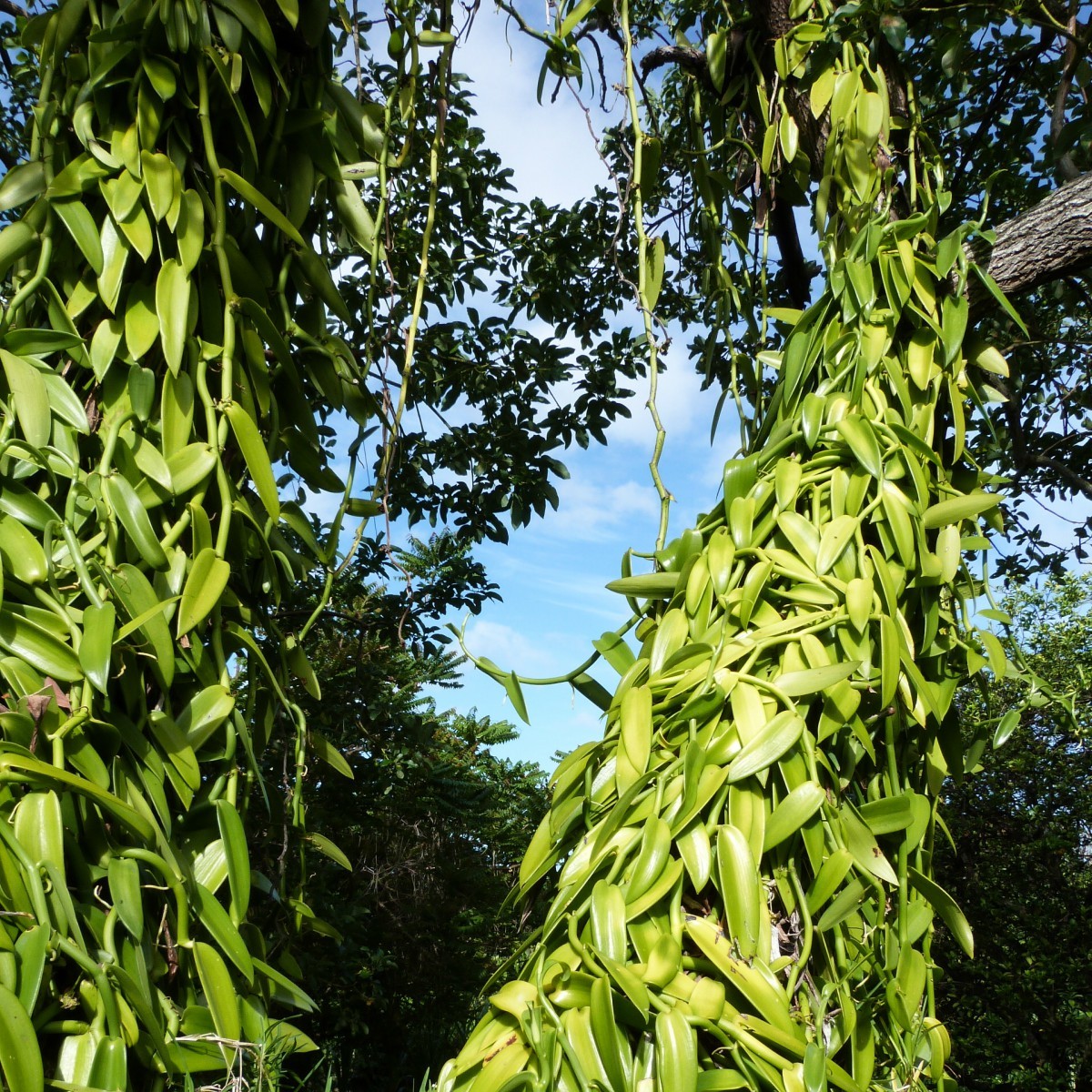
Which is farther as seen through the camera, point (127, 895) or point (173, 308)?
point (173, 308)

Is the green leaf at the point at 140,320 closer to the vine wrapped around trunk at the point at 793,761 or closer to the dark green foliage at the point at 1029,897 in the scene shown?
the vine wrapped around trunk at the point at 793,761

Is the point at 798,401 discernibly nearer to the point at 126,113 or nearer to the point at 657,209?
the point at 126,113

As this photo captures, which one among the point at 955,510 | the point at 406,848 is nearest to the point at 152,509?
the point at 955,510

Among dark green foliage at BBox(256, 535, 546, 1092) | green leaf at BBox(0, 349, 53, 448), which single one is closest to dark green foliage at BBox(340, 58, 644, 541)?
dark green foliage at BBox(256, 535, 546, 1092)

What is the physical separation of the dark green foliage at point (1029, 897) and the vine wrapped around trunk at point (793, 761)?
2.46 metres

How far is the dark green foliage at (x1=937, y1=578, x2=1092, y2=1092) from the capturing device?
3074 mm

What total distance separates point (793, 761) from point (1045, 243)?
0.71 metres

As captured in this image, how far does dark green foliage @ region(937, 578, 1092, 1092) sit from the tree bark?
2257 mm

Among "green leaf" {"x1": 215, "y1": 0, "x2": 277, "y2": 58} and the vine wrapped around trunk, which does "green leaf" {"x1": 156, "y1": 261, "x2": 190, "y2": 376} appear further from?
the vine wrapped around trunk

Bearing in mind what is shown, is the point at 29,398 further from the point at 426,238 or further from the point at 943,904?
the point at 943,904

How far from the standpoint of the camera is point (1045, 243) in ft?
3.36

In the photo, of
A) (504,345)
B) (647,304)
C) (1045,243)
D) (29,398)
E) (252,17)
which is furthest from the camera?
(504,345)

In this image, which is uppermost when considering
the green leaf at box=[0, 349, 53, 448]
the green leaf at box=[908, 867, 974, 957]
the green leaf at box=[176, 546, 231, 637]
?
the green leaf at box=[0, 349, 53, 448]

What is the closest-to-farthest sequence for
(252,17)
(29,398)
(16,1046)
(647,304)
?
(16,1046), (29,398), (252,17), (647,304)
